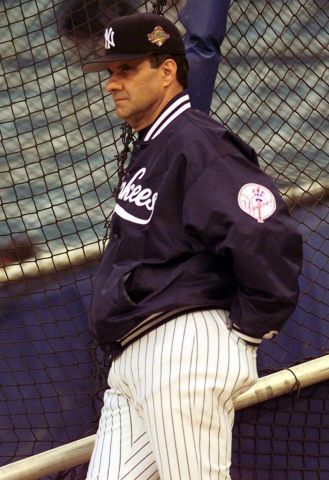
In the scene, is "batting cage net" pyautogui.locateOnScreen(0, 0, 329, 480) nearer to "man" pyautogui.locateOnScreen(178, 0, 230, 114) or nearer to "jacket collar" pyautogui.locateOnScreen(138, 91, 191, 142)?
"man" pyautogui.locateOnScreen(178, 0, 230, 114)

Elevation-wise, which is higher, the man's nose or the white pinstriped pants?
the man's nose

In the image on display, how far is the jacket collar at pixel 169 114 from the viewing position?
2.62 metres

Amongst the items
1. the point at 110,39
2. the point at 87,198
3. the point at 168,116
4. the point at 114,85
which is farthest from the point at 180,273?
the point at 87,198

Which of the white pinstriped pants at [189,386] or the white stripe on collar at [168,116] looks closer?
the white pinstriped pants at [189,386]

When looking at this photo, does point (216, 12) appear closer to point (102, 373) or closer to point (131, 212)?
point (131, 212)

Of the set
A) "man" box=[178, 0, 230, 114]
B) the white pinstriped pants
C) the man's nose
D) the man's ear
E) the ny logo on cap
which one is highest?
the ny logo on cap

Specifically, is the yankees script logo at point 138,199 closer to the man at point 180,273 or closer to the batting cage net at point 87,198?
the man at point 180,273

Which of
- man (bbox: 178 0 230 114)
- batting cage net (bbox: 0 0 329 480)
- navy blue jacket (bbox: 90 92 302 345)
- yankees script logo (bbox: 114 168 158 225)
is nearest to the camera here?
navy blue jacket (bbox: 90 92 302 345)

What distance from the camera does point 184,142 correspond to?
2.51 meters

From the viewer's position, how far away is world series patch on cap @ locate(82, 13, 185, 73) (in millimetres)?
2623

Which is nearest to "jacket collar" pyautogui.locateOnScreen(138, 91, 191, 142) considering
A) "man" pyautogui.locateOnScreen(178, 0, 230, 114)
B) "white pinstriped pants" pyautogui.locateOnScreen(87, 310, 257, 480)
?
"white pinstriped pants" pyautogui.locateOnScreen(87, 310, 257, 480)

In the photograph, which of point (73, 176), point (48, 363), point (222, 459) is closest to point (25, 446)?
point (48, 363)

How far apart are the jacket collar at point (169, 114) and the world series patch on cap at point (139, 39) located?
0.11 metres

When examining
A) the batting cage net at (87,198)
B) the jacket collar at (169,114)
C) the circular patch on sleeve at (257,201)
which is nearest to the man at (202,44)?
the batting cage net at (87,198)
